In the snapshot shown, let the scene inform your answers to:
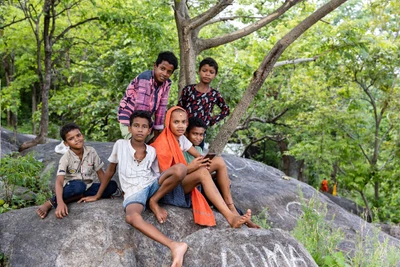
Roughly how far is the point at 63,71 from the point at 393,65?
33.7 feet

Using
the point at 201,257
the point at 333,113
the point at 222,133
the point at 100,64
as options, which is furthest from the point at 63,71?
the point at 201,257

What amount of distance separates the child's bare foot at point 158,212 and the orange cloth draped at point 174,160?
291 mm

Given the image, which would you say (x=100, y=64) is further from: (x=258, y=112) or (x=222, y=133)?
(x=222, y=133)

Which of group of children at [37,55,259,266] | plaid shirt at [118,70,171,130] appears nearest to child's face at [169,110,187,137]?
group of children at [37,55,259,266]

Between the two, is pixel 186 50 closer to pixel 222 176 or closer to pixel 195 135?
pixel 195 135

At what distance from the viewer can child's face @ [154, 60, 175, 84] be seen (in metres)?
4.54

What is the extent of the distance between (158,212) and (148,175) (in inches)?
15.9

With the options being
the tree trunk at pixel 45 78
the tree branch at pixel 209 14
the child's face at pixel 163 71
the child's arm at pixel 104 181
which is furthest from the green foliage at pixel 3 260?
the tree trunk at pixel 45 78

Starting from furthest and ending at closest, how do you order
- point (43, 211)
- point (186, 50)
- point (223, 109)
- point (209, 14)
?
point (186, 50) < point (209, 14) < point (223, 109) < point (43, 211)

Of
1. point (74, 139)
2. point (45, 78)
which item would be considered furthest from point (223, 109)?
point (45, 78)

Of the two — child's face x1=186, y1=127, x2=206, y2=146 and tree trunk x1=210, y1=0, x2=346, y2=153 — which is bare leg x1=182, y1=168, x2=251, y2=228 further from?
Result: tree trunk x1=210, y1=0, x2=346, y2=153

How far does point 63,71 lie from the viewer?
1434 centimetres

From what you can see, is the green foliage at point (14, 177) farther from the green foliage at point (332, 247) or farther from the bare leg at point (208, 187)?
the green foliage at point (332, 247)

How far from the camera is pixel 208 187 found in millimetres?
3914
